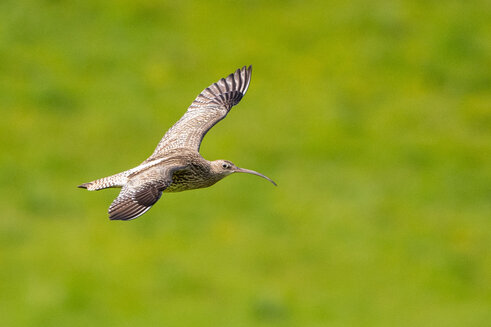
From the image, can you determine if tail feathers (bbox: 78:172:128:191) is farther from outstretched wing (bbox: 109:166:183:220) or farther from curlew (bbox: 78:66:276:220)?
outstretched wing (bbox: 109:166:183:220)

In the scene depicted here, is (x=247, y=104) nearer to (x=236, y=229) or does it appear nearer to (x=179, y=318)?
(x=236, y=229)

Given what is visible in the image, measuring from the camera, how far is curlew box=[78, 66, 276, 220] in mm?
16344

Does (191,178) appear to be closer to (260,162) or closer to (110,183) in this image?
(110,183)

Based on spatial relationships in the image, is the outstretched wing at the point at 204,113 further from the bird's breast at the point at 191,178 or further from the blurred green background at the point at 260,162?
the blurred green background at the point at 260,162

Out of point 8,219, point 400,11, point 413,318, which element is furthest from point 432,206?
point 8,219

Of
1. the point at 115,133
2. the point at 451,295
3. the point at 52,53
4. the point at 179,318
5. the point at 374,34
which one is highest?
the point at 374,34

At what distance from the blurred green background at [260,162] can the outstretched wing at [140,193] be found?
78.0 feet

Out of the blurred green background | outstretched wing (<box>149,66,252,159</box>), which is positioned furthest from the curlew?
the blurred green background

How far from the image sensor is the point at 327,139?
164ft

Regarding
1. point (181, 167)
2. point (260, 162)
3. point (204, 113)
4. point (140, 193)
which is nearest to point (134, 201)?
point (140, 193)

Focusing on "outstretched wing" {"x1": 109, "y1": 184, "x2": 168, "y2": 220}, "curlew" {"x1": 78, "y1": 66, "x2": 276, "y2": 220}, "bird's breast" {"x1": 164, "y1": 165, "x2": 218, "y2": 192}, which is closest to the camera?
"outstretched wing" {"x1": 109, "y1": 184, "x2": 168, "y2": 220}

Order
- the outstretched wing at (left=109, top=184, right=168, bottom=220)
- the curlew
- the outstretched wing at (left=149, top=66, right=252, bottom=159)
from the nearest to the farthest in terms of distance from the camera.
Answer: the outstretched wing at (left=109, top=184, right=168, bottom=220) < the curlew < the outstretched wing at (left=149, top=66, right=252, bottom=159)

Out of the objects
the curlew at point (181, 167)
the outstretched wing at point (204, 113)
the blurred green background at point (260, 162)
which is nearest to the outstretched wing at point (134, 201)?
the curlew at point (181, 167)

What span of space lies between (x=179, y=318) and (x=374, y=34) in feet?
57.8
